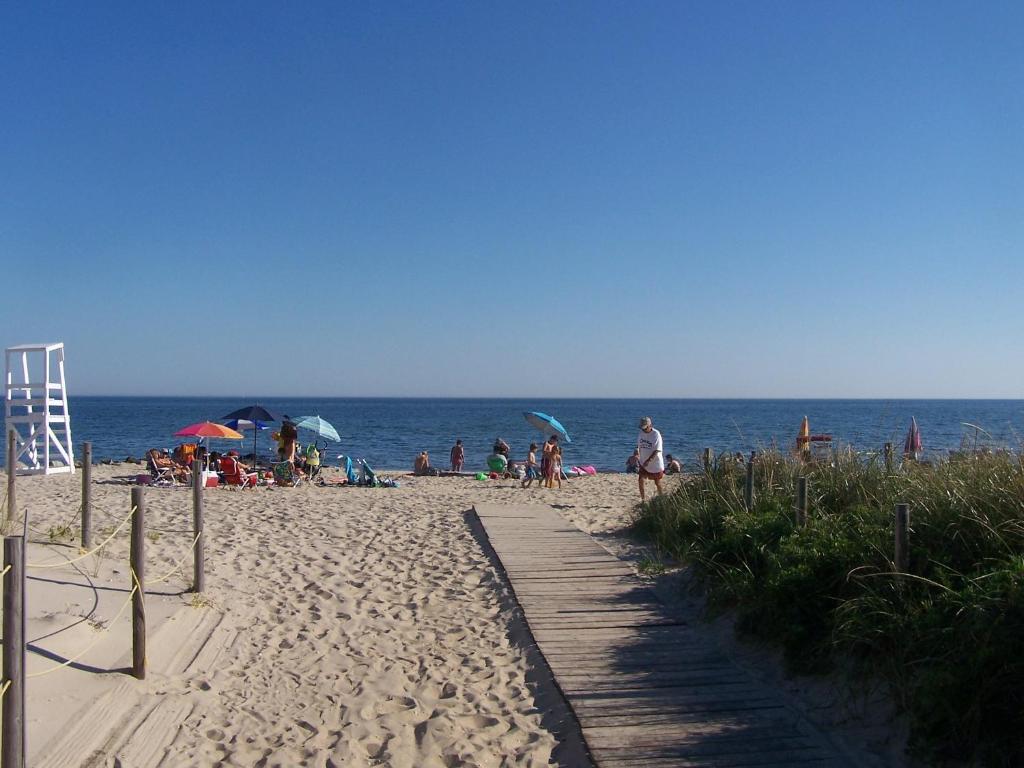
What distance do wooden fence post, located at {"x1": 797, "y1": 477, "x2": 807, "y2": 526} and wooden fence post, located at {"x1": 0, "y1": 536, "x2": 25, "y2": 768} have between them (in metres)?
5.42

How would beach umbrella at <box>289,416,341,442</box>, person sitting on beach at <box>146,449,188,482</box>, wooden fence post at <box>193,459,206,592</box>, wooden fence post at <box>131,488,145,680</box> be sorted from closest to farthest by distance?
1. wooden fence post at <box>131,488,145,680</box>
2. wooden fence post at <box>193,459,206,592</box>
3. person sitting on beach at <box>146,449,188,482</box>
4. beach umbrella at <box>289,416,341,442</box>

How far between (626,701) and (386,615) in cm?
292

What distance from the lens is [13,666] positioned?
364 cm

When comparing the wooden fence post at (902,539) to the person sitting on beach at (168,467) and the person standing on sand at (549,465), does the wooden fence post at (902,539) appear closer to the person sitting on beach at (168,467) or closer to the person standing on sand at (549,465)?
the person standing on sand at (549,465)

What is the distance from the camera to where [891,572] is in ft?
16.7

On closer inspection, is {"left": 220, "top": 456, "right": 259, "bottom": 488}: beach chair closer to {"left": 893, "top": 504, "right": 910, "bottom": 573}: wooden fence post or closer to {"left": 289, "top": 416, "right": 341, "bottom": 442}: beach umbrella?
{"left": 289, "top": 416, "right": 341, "bottom": 442}: beach umbrella

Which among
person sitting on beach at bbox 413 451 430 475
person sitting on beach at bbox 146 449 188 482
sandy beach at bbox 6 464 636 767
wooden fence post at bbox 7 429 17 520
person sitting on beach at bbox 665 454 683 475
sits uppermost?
wooden fence post at bbox 7 429 17 520

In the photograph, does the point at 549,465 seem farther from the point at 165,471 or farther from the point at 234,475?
the point at 165,471

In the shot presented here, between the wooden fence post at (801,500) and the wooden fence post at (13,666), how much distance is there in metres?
5.42

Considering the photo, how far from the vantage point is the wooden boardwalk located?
436 centimetres

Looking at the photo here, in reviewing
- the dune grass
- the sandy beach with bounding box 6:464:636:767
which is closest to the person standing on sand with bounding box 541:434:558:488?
the sandy beach with bounding box 6:464:636:767

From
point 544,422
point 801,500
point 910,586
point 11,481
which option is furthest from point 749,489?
point 544,422

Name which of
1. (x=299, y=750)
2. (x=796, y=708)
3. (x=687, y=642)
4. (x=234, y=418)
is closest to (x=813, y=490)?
(x=687, y=642)

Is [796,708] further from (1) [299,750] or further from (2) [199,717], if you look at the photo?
(2) [199,717]
